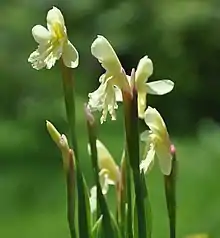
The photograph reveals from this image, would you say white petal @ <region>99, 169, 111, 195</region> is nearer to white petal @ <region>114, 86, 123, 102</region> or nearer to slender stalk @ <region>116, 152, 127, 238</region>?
slender stalk @ <region>116, 152, 127, 238</region>

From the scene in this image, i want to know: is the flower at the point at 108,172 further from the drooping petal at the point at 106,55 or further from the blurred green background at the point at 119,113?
the blurred green background at the point at 119,113

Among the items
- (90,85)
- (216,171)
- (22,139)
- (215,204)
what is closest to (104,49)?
(215,204)

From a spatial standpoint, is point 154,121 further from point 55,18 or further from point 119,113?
point 119,113

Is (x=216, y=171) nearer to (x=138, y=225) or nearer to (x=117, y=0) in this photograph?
(x=117, y=0)

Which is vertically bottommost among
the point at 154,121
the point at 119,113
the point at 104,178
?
the point at 119,113

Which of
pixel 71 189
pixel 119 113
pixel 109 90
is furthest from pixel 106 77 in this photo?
pixel 119 113

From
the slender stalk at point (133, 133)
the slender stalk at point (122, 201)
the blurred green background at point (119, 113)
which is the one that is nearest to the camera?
the slender stalk at point (133, 133)

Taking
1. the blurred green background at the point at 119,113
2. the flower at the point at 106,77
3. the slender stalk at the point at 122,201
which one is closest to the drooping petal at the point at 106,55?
the flower at the point at 106,77
